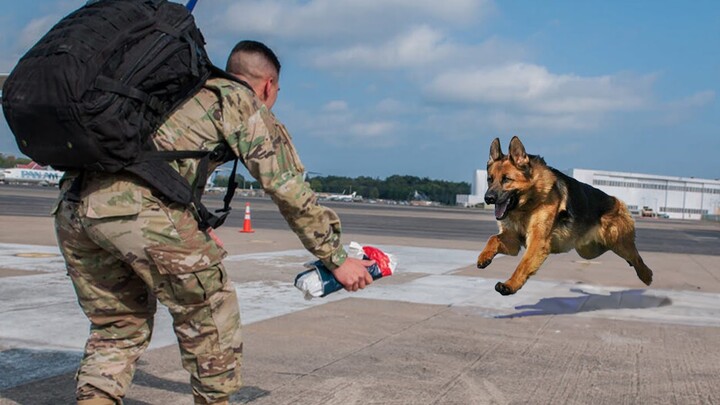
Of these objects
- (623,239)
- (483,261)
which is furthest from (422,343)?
(623,239)

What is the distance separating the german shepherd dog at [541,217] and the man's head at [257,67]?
242 centimetres

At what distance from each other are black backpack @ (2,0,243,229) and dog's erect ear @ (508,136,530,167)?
3031 mm

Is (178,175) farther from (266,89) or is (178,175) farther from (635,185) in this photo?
(635,185)

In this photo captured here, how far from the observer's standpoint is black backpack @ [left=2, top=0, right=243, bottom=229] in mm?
2518

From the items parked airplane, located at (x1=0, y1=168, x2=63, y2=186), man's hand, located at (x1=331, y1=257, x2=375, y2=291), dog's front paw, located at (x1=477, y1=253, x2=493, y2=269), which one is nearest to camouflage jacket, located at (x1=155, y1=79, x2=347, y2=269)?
man's hand, located at (x1=331, y1=257, x2=375, y2=291)

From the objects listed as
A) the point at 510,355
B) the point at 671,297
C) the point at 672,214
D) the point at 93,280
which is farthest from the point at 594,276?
the point at 672,214

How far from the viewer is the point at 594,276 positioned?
468 inches

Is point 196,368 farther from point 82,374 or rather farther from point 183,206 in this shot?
point 183,206

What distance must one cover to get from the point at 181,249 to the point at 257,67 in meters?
0.97

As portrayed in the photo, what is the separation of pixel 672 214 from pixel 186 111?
4292 inches

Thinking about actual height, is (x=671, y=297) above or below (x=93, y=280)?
below

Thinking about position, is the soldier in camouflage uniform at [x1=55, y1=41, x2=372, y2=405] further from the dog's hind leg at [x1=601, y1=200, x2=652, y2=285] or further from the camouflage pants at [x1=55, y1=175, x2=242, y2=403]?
the dog's hind leg at [x1=601, y1=200, x2=652, y2=285]

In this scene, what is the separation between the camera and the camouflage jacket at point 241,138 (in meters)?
2.87

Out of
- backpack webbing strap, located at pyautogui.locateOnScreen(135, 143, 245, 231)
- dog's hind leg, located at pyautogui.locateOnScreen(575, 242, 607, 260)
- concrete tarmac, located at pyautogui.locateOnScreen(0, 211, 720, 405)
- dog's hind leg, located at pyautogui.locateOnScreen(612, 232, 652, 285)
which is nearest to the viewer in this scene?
backpack webbing strap, located at pyautogui.locateOnScreen(135, 143, 245, 231)
